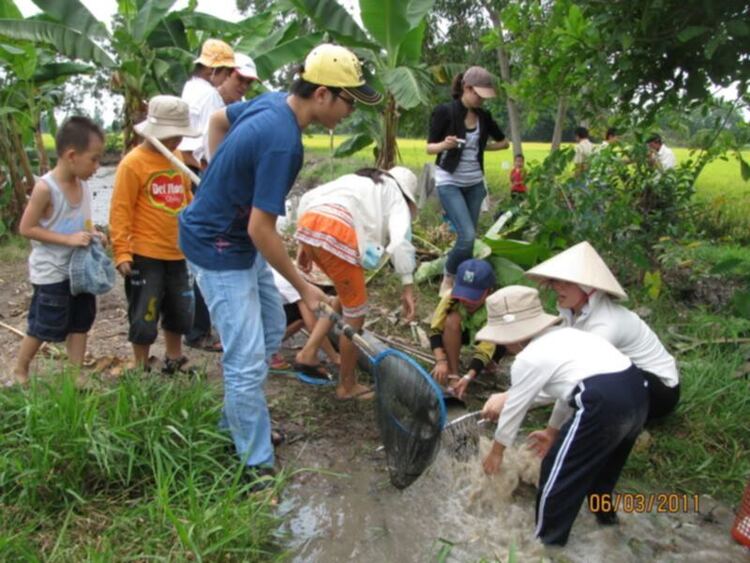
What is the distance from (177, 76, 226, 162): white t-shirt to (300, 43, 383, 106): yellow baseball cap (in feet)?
6.16

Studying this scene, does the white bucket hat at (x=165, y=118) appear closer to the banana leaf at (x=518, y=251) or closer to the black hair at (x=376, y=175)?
the black hair at (x=376, y=175)

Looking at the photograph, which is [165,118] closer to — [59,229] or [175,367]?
[59,229]

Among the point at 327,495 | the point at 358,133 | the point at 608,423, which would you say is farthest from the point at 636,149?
the point at 358,133

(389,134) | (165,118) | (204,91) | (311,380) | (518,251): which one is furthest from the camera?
(389,134)

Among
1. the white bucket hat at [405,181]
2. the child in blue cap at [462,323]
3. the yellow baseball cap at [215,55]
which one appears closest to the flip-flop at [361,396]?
the child in blue cap at [462,323]

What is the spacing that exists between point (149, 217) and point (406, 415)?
1847mm

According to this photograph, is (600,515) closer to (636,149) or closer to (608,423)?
(608,423)

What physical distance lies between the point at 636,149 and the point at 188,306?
3.60 m

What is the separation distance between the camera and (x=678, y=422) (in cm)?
367

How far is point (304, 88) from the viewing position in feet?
8.79

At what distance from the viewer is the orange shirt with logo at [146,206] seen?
365 cm

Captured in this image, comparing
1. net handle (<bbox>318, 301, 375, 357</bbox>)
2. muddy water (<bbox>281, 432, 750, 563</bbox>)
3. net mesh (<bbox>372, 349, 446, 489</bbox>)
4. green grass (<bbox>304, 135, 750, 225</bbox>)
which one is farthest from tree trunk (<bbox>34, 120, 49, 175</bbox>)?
net mesh (<bbox>372, 349, 446, 489</bbox>)

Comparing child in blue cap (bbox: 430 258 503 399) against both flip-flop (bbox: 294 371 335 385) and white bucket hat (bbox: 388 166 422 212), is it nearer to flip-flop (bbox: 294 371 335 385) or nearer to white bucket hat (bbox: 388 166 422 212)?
white bucket hat (bbox: 388 166 422 212)

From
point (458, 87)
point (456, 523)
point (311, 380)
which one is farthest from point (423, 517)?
point (458, 87)
